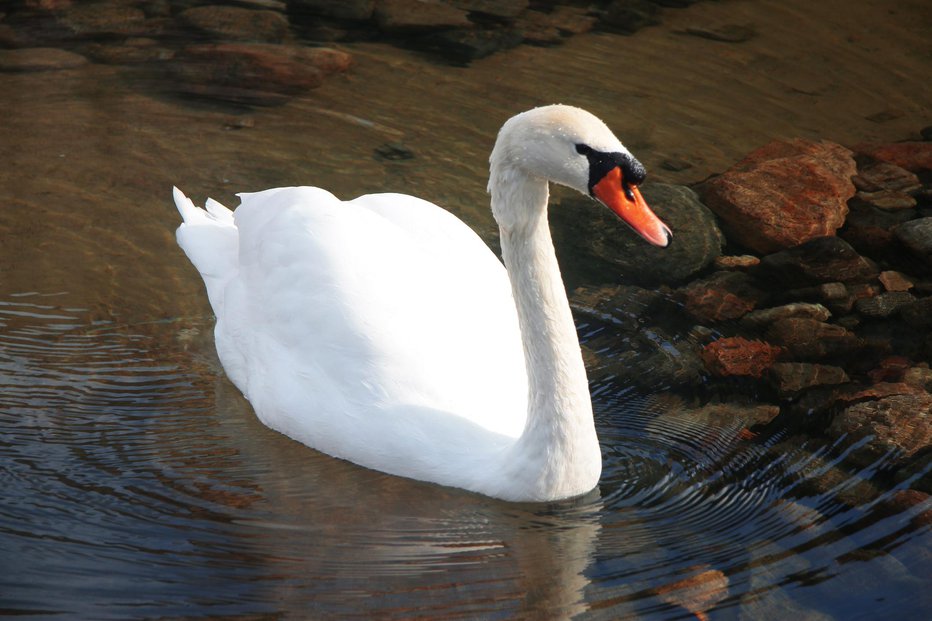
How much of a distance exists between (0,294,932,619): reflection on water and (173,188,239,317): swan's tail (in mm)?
864

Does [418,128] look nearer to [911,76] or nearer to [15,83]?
[15,83]

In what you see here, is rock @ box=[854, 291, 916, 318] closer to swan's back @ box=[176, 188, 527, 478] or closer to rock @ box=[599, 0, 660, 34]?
swan's back @ box=[176, 188, 527, 478]

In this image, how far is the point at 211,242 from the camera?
7.56 meters

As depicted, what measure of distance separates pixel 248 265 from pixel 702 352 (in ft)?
8.60

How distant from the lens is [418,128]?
9.72 metres

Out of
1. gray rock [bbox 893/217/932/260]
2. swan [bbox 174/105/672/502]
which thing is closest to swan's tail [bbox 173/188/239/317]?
swan [bbox 174/105/672/502]

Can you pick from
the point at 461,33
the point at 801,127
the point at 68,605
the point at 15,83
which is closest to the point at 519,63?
the point at 461,33

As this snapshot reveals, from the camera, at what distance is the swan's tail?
733 centimetres

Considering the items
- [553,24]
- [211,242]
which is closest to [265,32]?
[553,24]

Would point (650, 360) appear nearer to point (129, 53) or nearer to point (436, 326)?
point (436, 326)

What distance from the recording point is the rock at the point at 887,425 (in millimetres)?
6262

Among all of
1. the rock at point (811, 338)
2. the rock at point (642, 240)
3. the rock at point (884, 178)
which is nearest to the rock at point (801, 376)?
the rock at point (811, 338)

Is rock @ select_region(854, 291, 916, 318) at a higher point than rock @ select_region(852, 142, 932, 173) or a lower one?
lower

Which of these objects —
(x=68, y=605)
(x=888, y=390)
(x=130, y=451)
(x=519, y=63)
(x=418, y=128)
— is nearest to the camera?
(x=68, y=605)
